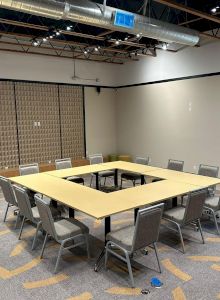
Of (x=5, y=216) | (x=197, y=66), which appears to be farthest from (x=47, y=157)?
(x=197, y=66)

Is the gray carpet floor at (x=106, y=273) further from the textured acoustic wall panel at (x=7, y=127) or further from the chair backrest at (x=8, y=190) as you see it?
the textured acoustic wall panel at (x=7, y=127)

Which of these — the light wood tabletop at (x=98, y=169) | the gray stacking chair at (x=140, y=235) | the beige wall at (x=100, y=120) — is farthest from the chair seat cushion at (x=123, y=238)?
the beige wall at (x=100, y=120)

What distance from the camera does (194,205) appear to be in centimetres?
361

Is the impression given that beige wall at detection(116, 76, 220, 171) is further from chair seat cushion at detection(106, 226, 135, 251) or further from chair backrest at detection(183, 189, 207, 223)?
chair seat cushion at detection(106, 226, 135, 251)

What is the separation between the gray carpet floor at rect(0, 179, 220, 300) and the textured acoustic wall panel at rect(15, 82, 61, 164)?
416 centimetres

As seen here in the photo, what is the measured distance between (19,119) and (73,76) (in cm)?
224

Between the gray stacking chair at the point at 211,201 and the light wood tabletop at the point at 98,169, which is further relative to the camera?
the light wood tabletop at the point at 98,169

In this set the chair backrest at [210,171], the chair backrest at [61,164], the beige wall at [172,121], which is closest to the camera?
the chair backrest at [210,171]

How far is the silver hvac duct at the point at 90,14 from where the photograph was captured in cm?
380

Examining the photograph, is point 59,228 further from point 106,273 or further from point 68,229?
point 106,273

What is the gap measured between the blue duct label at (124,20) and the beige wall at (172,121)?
10.2ft

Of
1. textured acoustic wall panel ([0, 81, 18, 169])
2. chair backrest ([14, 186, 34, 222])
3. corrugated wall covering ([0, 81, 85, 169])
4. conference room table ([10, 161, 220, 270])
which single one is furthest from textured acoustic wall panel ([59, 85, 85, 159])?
chair backrest ([14, 186, 34, 222])

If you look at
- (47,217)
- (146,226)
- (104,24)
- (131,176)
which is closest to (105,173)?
(131,176)

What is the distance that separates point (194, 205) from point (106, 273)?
1403 mm
